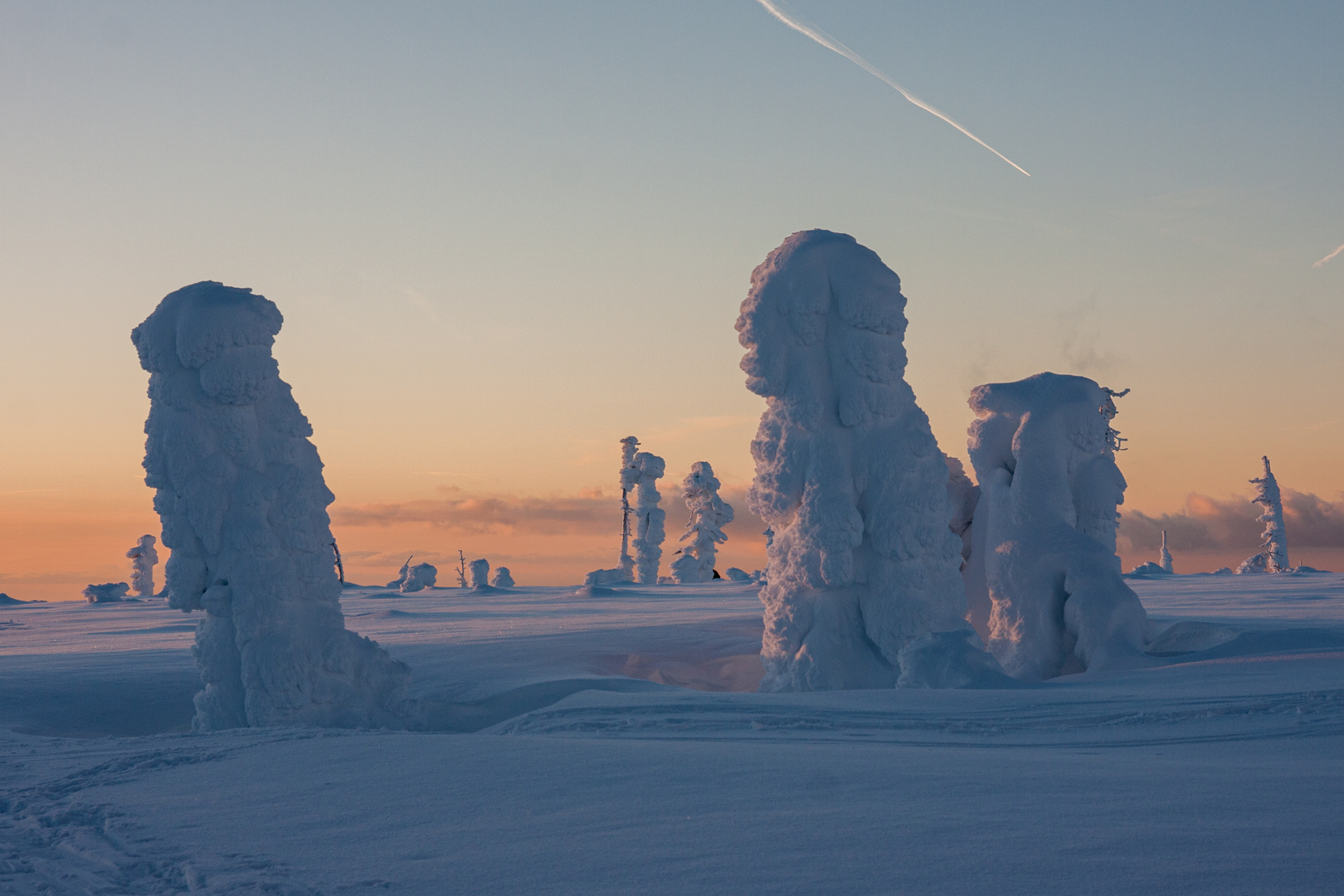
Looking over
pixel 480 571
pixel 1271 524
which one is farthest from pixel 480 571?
pixel 1271 524

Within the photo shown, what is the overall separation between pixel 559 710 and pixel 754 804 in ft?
15.6

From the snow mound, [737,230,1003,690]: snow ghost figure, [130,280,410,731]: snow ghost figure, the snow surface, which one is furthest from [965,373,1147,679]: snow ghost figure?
[130,280,410,731]: snow ghost figure

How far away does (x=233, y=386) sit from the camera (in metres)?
12.2

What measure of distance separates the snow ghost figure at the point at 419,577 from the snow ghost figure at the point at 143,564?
56.5ft

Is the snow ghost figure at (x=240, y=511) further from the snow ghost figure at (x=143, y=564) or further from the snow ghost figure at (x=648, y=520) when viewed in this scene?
the snow ghost figure at (x=143, y=564)

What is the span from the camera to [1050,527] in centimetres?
1406

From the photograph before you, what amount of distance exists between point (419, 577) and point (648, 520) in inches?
423

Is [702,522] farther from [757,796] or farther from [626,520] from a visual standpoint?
[757,796]

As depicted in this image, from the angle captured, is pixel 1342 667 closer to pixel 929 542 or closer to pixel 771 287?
pixel 929 542

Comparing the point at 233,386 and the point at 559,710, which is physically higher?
the point at 233,386

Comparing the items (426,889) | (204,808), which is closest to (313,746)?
(204,808)

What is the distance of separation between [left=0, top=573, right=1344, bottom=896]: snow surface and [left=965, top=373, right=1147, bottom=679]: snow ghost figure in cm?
123

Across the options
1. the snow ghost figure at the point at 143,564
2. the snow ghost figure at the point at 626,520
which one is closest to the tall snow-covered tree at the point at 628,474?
the snow ghost figure at the point at 626,520

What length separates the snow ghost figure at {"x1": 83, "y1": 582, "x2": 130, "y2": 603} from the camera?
39.4 m
